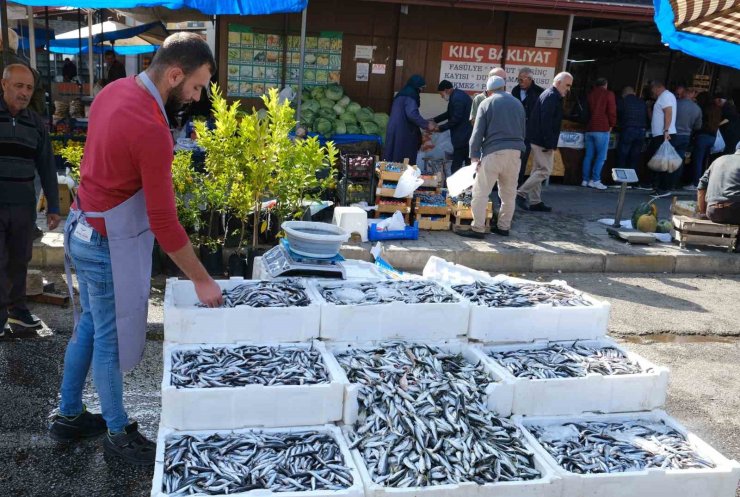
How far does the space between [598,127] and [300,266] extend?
10146 mm

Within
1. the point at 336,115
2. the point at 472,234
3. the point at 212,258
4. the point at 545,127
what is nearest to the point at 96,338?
the point at 212,258

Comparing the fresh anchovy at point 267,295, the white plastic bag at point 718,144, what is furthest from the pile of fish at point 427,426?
the white plastic bag at point 718,144

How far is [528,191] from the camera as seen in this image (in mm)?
11531

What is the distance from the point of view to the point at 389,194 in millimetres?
9320

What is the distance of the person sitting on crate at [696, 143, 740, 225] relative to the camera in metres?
9.24

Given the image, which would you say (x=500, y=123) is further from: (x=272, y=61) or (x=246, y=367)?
(x=246, y=367)

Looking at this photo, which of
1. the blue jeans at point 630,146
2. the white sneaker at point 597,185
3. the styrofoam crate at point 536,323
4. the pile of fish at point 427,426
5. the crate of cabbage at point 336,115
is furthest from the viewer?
the white sneaker at point 597,185

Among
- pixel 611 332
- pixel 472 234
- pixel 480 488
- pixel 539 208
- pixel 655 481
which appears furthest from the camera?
pixel 539 208

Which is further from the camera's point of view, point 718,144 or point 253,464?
point 718,144

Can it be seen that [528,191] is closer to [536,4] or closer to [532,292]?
[536,4]

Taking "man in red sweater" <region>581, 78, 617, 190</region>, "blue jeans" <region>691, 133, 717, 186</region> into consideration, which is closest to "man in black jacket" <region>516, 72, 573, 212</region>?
"man in red sweater" <region>581, 78, 617, 190</region>

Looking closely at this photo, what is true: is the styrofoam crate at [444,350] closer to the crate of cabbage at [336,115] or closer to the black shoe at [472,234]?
the black shoe at [472,234]

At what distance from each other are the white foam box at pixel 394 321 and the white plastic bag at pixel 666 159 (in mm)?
10151

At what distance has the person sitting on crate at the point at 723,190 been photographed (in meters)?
9.24
